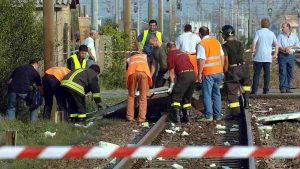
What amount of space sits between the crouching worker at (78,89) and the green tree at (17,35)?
223cm

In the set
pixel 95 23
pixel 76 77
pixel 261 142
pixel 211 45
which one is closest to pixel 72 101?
pixel 76 77

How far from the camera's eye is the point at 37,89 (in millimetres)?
16031

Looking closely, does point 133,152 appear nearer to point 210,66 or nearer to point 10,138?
point 10,138

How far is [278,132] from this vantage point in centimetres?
1443

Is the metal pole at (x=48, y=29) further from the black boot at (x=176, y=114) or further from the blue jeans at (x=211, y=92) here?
the blue jeans at (x=211, y=92)

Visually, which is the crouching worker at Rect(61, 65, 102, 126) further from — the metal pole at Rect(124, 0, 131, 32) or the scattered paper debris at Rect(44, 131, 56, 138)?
the metal pole at Rect(124, 0, 131, 32)

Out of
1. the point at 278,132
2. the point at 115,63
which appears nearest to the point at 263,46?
the point at 278,132

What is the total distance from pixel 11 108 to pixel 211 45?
4.23m

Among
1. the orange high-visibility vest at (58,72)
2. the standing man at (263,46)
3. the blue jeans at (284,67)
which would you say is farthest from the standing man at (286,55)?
the orange high-visibility vest at (58,72)

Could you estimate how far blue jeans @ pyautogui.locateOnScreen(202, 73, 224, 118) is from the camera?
15.6 meters

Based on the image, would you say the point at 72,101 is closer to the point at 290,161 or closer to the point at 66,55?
the point at 290,161

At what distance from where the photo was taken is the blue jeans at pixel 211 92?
51.1 ft

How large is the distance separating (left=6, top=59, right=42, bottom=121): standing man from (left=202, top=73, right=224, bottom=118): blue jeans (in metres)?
3.31

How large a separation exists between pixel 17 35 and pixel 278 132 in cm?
668
